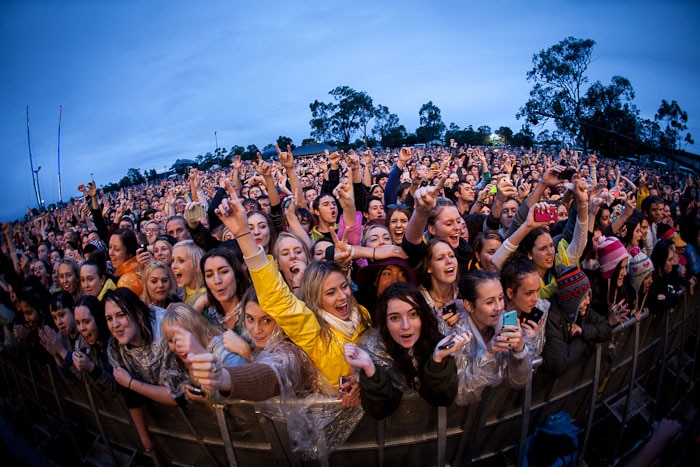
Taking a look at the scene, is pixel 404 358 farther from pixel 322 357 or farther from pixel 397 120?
pixel 397 120

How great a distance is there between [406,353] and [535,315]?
1.04m

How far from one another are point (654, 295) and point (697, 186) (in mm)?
10508

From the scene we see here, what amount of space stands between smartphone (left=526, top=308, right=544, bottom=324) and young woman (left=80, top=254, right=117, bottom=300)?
399cm

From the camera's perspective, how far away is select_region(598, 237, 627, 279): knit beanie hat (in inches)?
129

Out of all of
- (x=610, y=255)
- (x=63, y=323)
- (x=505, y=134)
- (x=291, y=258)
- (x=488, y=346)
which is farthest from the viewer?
(x=505, y=134)

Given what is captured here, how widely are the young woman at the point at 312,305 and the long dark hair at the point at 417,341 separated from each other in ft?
0.84

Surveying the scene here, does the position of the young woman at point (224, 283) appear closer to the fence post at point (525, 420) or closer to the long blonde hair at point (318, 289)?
the long blonde hair at point (318, 289)

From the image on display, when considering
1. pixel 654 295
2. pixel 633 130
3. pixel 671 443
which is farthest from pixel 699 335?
pixel 633 130

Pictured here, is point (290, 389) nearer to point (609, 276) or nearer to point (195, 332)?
point (195, 332)

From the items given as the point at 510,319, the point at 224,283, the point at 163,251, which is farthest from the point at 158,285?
the point at 510,319

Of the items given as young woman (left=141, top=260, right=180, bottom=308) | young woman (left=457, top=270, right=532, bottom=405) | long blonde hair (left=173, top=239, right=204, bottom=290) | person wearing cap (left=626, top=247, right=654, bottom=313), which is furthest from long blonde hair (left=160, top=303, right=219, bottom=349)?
person wearing cap (left=626, top=247, right=654, bottom=313)

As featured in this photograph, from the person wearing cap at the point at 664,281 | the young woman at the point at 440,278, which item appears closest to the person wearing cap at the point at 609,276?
the person wearing cap at the point at 664,281

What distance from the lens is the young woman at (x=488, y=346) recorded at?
195cm

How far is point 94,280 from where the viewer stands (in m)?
3.68
